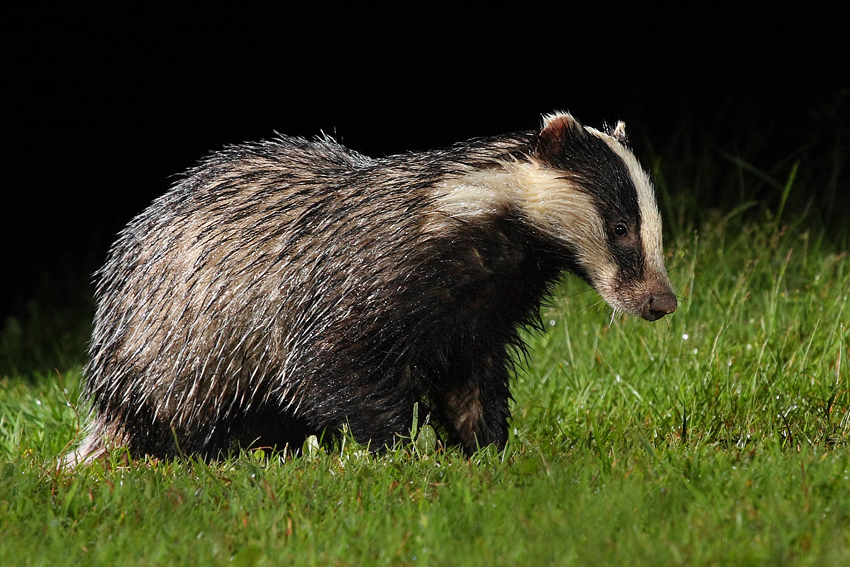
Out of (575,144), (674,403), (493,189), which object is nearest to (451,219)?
(493,189)

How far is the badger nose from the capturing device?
430 centimetres

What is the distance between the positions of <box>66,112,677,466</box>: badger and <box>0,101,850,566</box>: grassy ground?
329mm

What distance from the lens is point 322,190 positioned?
191 inches

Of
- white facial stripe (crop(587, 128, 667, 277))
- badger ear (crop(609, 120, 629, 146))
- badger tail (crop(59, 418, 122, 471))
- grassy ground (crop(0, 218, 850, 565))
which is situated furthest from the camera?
badger tail (crop(59, 418, 122, 471))

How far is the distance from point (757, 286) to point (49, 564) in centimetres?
460

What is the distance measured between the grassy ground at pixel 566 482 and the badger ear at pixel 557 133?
3.61 ft

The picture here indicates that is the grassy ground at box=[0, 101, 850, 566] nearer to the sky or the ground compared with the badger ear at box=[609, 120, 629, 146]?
nearer to the ground

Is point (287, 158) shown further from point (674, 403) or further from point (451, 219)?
point (674, 403)

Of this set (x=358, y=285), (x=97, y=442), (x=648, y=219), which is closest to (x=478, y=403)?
(x=358, y=285)

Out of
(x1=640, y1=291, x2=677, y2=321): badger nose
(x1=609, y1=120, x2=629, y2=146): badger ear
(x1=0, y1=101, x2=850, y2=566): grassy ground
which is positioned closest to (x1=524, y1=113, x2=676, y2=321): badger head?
(x1=640, y1=291, x2=677, y2=321): badger nose

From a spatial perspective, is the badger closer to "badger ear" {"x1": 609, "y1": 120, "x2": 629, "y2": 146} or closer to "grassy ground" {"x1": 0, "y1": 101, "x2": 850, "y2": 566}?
"badger ear" {"x1": 609, "y1": 120, "x2": 629, "y2": 146}

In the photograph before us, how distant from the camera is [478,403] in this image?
15.7 ft

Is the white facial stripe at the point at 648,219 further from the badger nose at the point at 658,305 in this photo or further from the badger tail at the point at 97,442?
the badger tail at the point at 97,442

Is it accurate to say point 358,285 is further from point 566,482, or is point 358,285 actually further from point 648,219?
point 566,482
